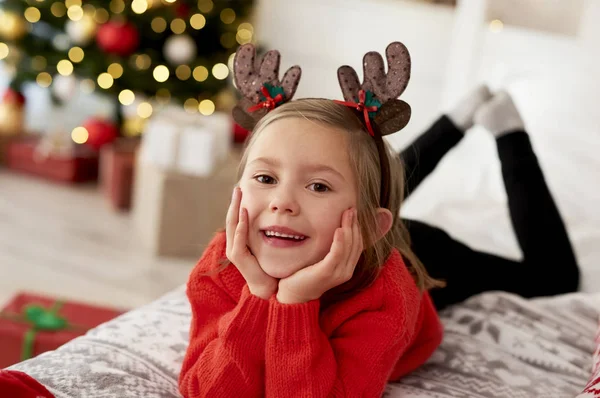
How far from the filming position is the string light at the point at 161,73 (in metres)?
3.55

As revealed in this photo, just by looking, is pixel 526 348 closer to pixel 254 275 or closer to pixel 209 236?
pixel 254 275

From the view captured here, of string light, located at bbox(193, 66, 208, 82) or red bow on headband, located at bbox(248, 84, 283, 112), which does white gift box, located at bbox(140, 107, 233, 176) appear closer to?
string light, located at bbox(193, 66, 208, 82)

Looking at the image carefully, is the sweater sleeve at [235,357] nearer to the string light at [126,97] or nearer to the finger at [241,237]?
the finger at [241,237]

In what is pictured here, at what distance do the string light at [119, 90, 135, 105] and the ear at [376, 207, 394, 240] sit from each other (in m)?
2.68

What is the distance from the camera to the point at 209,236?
2.86 m

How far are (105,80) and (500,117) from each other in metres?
2.29

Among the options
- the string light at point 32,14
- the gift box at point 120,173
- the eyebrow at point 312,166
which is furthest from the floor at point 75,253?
the eyebrow at point 312,166

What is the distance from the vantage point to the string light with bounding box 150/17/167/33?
3508mm

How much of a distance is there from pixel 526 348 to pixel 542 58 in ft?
4.56

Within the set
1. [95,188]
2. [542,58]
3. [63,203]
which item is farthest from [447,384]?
[95,188]

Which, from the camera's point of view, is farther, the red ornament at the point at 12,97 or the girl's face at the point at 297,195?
the red ornament at the point at 12,97

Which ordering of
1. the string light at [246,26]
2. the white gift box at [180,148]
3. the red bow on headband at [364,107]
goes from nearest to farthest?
1. the red bow on headband at [364,107]
2. the white gift box at [180,148]
3. the string light at [246,26]

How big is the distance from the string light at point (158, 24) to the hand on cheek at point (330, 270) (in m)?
2.77

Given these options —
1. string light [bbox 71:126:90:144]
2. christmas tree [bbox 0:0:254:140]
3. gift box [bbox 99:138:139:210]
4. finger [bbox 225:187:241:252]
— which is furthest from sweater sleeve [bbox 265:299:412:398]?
string light [bbox 71:126:90:144]
